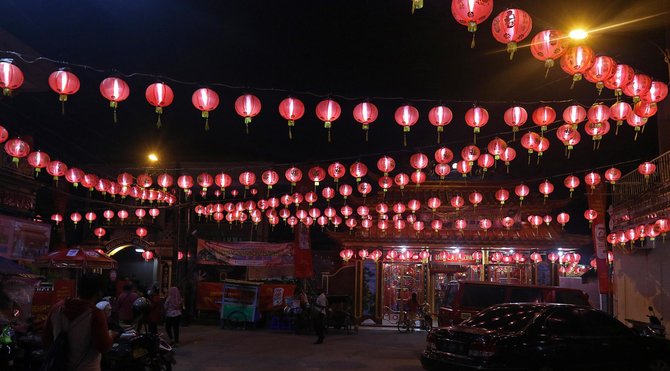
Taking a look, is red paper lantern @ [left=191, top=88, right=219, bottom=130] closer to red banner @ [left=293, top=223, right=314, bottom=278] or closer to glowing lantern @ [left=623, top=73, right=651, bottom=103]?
glowing lantern @ [left=623, top=73, right=651, bottom=103]

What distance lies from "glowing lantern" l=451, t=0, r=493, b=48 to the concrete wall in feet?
49.9

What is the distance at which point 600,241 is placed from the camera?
2269 cm

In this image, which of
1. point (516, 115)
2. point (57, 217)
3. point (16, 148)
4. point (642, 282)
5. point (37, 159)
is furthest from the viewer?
point (57, 217)

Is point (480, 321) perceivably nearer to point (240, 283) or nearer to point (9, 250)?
point (240, 283)

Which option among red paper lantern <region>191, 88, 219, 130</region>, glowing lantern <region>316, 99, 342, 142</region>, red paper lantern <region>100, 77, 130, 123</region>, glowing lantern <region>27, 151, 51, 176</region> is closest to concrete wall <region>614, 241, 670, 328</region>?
glowing lantern <region>316, 99, 342, 142</region>

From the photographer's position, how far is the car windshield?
9484mm

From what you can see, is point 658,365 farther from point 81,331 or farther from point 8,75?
point 8,75

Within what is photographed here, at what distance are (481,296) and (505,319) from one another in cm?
501

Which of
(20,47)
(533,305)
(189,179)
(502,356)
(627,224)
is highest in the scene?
(20,47)

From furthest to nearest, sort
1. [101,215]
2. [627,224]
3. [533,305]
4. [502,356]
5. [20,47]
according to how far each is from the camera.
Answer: [101,215], [627,224], [20,47], [533,305], [502,356]

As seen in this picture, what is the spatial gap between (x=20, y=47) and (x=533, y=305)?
56.8 ft

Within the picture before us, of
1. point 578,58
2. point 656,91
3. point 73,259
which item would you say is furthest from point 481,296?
point 73,259

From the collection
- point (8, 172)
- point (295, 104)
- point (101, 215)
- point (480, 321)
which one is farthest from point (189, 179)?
point (101, 215)

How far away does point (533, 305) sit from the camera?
32.9ft
